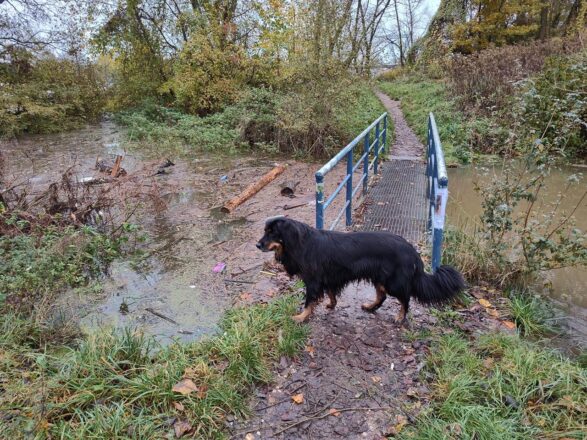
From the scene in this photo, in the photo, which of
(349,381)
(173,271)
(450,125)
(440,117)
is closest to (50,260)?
(173,271)

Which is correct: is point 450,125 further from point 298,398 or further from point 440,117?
point 298,398

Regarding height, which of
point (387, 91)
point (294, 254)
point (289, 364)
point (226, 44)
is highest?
point (226, 44)

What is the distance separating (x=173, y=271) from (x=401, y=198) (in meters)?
4.04

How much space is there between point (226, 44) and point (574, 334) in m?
14.8

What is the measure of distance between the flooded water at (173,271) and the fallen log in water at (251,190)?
0.30 meters

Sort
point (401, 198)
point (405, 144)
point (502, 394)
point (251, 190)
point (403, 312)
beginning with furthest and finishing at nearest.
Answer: point (405, 144), point (251, 190), point (401, 198), point (403, 312), point (502, 394)

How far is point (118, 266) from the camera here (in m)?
5.18

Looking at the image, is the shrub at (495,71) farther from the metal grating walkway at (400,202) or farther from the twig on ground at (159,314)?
the twig on ground at (159,314)

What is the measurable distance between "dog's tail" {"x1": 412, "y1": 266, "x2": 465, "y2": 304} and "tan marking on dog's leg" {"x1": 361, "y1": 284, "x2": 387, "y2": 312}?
307 millimetres

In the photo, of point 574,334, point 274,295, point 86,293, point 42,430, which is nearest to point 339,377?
point 274,295

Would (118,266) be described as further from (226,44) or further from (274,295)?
(226,44)

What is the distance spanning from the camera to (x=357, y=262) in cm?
331

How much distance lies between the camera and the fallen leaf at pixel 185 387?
8.56 ft

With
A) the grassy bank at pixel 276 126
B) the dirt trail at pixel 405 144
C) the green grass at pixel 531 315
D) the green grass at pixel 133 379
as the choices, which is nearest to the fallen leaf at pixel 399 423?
the green grass at pixel 133 379
